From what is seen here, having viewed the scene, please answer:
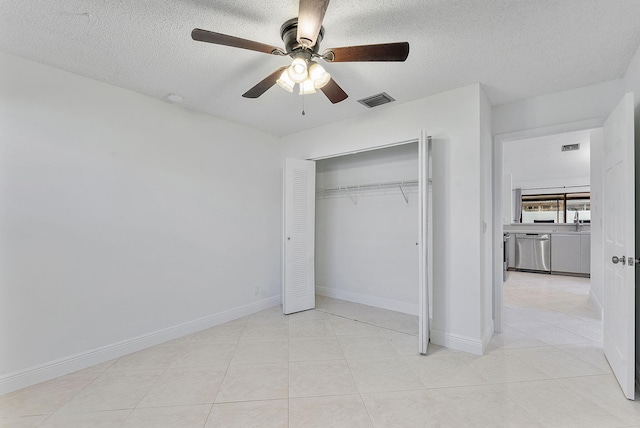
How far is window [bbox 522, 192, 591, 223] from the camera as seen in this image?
25.0 ft

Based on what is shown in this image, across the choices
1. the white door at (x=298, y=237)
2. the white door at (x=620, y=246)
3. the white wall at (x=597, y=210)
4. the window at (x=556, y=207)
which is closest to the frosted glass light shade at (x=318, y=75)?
the white door at (x=298, y=237)

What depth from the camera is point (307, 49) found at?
1.83m

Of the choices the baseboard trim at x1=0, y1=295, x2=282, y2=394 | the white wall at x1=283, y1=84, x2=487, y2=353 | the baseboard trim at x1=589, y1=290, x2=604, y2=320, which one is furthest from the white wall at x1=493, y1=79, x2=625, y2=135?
the baseboard trim at x1=0, y1=295, x2=282, y2=394

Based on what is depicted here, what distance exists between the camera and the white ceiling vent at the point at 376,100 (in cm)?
296

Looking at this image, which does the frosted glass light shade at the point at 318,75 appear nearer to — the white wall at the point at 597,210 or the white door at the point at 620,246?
the white door at the point at 620,246

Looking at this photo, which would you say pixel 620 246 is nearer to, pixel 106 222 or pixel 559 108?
pixel 559 108

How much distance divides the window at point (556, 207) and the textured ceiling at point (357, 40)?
6.79m

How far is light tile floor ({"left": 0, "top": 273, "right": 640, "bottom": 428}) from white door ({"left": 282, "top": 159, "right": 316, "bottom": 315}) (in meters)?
0.62

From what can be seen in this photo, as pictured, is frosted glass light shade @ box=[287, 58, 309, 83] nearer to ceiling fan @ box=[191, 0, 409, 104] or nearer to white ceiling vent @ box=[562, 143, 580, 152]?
ceiling fan @ box=[191, 0, 409, 104]

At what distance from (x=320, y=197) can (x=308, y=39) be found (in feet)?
10.6

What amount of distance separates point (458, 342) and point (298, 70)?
277cm

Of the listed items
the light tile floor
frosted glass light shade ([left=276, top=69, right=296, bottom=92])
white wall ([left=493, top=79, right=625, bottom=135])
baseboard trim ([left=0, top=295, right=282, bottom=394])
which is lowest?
the light tile floor

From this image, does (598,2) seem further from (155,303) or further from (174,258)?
(155,303)

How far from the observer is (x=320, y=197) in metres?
4.76
